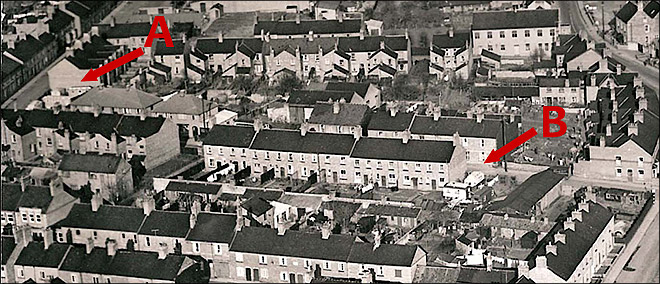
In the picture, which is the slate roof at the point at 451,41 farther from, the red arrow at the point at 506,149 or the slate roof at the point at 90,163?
the slate roof at the point at 90,163

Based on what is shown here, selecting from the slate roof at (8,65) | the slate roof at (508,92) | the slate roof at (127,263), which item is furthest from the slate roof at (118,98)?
the slate roof at (127,263)

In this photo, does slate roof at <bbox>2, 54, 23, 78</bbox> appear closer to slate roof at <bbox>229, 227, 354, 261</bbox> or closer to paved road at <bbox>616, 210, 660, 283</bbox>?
slate roof at <bbox>229, 227, 354, 261</bbox>

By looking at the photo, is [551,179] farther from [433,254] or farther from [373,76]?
[373,76]

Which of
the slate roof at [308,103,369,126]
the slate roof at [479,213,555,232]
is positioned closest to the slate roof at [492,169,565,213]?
the slate roof at [479,213,555,232]

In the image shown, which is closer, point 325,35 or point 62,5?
point 325,35

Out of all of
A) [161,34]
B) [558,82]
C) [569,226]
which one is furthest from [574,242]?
[161,34]

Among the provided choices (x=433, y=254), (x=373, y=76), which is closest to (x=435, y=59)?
(x=373, y=76)
